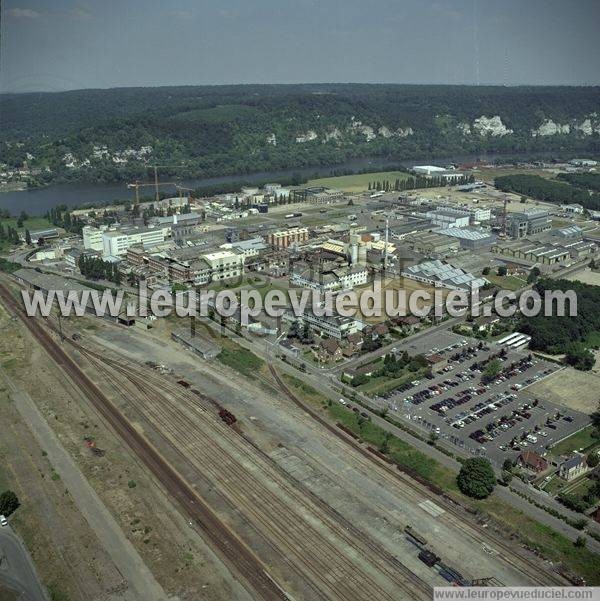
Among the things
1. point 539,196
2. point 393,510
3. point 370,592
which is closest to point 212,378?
point 393,510

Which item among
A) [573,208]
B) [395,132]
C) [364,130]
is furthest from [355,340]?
[395,132]

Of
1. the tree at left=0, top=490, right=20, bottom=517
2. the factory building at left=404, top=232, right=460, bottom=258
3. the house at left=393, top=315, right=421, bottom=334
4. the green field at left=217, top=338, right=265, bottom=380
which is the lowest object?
the tree at left=0, top=490, right=20, bottom=517

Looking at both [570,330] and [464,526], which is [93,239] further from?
[464,526]

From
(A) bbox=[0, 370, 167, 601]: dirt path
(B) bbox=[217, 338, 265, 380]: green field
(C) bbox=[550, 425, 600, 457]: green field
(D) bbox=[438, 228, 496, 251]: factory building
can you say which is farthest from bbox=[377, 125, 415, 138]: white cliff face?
(A) bbox=[0, 370, 167, 601]: dirt path

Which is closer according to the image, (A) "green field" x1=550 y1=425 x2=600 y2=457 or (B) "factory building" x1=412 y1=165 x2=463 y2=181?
(A) "green field" x1=550 y1=425 x2=600 y2=457

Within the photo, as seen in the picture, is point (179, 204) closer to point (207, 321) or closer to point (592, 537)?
point (207, 321)

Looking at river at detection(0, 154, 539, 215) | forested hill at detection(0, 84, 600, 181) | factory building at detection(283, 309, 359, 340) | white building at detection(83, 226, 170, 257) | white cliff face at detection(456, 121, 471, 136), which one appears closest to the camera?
factory building at detection(283, 309, 359, 340)

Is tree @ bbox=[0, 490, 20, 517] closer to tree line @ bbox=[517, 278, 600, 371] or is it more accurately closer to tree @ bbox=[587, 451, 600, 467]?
tree @ bbox=[587, 451, 600, 467]
